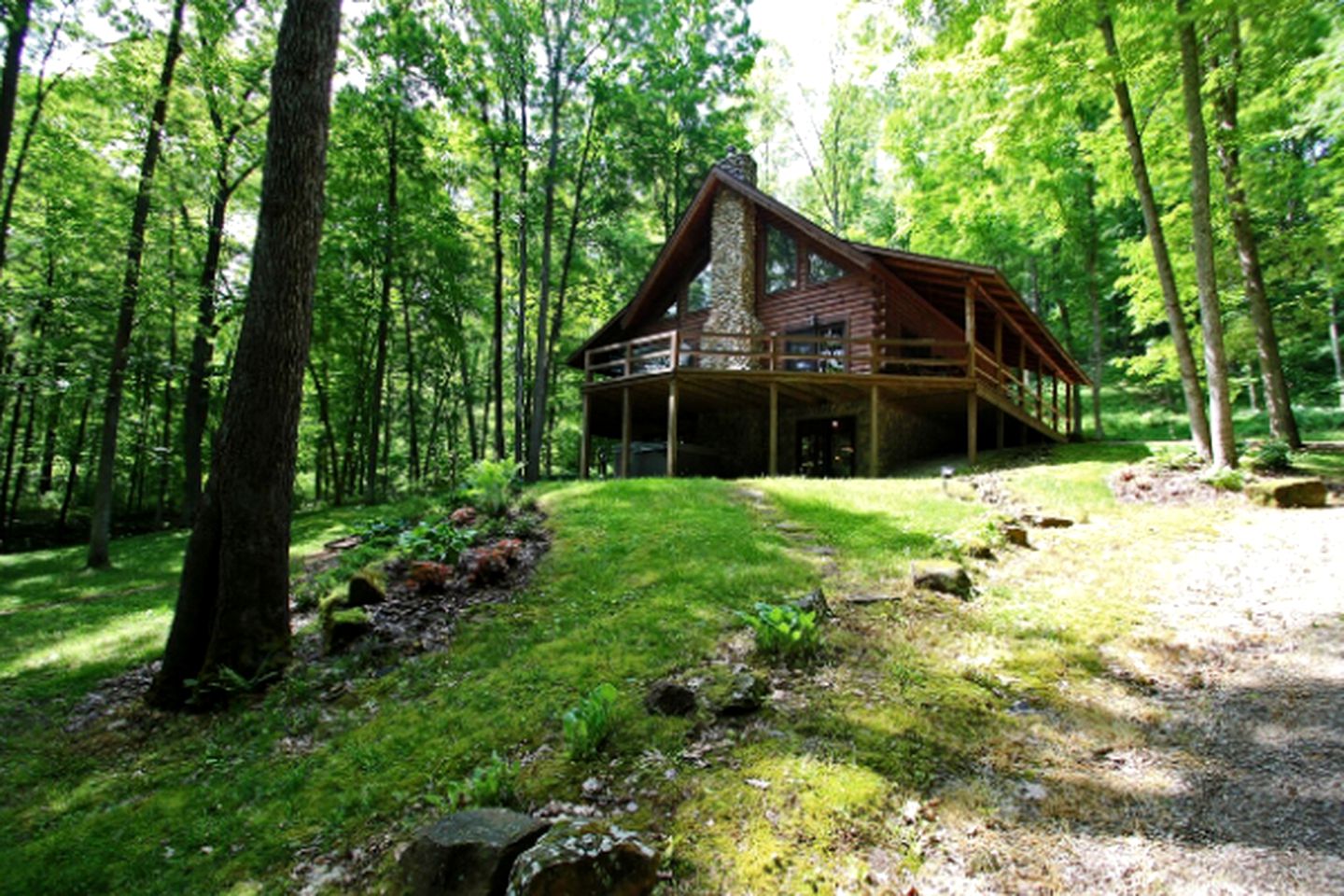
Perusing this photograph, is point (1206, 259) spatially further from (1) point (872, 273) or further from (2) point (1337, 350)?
(2) point (1337, 350)

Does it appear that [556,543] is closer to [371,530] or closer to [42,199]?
[371,530]

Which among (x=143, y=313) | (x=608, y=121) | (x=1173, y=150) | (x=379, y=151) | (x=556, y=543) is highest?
(x=608, y=121)

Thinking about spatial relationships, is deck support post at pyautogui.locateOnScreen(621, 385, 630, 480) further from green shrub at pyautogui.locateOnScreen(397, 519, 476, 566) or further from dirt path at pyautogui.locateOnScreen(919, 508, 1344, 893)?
dirt path at pyautogui.locateOnScreen(919, 508, 1344, 893)

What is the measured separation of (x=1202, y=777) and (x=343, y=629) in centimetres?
664

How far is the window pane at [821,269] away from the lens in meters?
17.8

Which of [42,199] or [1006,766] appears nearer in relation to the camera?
[1006,766]

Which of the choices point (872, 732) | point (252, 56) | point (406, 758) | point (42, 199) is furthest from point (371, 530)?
point (42, 199)

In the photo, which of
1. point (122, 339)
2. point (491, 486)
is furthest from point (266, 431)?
point (122, 339)

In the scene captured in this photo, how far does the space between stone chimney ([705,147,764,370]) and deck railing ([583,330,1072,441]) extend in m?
0.53

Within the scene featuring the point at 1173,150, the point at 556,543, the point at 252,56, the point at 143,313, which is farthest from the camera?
the point at 252,56

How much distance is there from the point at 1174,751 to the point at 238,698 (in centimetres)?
680

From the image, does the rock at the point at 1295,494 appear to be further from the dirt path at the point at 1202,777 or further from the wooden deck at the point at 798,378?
the wooden deck at the point at 798,378

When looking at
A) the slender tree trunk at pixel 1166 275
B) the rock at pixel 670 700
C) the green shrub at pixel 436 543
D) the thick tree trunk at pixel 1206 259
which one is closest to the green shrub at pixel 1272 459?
the slender tree trunk at pixel 1166 275

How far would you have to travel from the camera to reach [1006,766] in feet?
11.2
